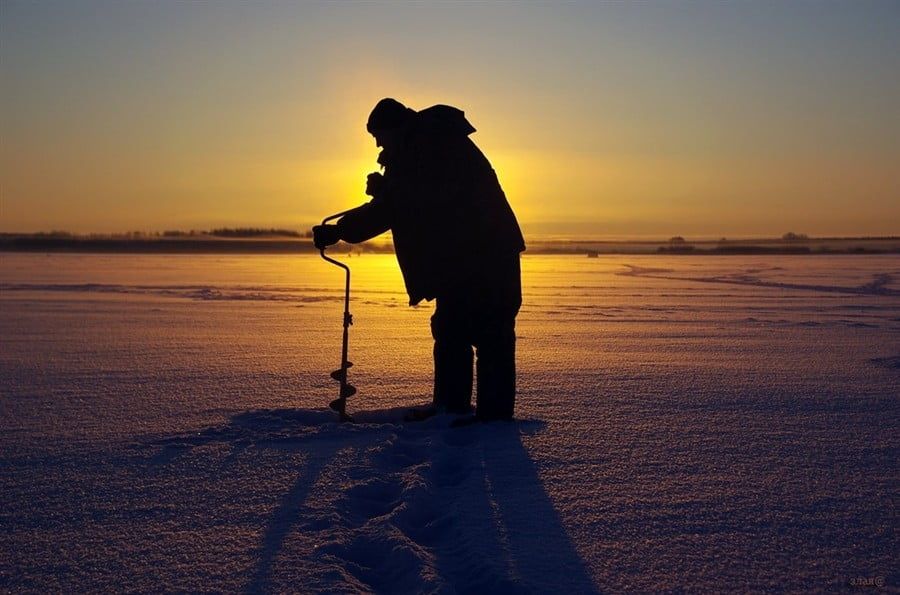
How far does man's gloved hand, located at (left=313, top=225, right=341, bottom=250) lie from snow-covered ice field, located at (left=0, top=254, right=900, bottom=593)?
102 centimetres

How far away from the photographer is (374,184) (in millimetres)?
4625

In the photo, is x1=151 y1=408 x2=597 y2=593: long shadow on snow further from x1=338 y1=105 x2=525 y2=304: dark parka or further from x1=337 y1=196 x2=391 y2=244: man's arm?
x1=337 y1=196 x2=391 y2=244: man's arm

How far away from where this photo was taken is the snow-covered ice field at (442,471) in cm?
250

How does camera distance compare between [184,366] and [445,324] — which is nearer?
[445,324]

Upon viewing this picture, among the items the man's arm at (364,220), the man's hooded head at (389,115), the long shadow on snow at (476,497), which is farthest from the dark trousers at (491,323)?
the man's hooded head at (389,115)

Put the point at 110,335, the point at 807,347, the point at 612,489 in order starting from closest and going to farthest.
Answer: the point at 612,489
the point at 807,347
the point at 110,335

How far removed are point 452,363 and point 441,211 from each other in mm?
896

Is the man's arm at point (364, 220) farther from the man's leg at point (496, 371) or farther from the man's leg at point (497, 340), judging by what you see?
the man's leg at point (496, 371)

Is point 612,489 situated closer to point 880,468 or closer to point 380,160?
point 880,468

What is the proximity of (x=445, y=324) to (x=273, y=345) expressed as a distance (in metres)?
3.59

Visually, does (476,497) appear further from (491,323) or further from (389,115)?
(389,115)

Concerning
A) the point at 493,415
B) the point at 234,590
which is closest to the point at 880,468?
the point at 493,415

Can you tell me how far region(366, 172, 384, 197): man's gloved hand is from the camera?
4.59 meters

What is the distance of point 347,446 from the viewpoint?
3.96 metres
